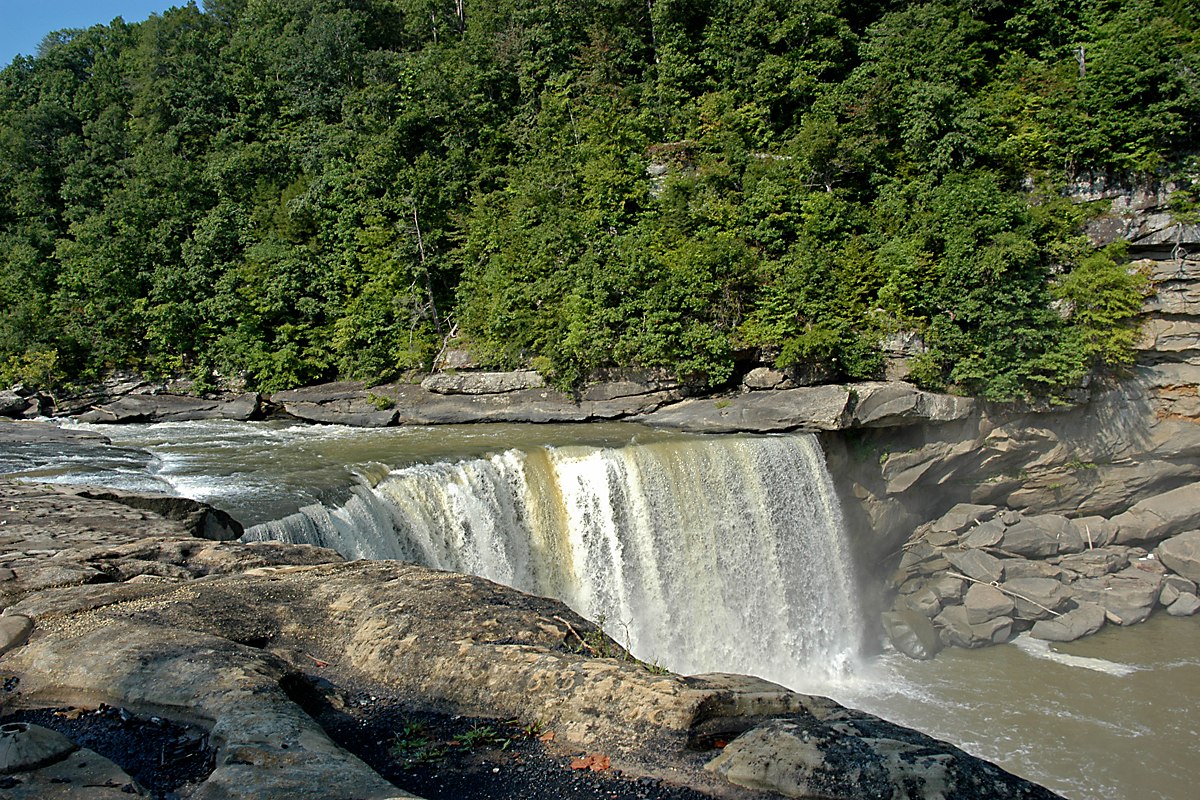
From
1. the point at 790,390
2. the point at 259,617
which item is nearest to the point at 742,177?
the point at 790,390

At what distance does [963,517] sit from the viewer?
633 inches

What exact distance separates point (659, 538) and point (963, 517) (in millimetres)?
8524

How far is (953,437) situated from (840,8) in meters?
15.7

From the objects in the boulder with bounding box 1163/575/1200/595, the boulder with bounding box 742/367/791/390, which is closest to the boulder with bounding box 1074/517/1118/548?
the boulder with bounding box 1163/575/1200/595

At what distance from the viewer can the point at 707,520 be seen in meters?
12.9

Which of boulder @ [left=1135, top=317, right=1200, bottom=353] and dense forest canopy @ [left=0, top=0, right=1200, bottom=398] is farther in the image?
dense forest canopy @ [left=0, top=0, right=1200, bottom=398]

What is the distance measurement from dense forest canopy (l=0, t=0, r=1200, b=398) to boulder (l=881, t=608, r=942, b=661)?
5.44m

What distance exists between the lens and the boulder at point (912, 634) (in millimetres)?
13914

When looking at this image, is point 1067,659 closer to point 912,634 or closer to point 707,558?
point 912,634

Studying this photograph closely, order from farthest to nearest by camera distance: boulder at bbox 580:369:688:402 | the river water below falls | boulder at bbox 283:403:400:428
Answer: boulder at bbox 283:403:400:428
boulder at bbox 580:369:688:402
the river water below falls

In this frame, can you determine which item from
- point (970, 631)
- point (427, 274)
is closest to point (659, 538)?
point (970, 631)

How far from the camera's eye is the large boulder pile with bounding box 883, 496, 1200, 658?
46.7 feet

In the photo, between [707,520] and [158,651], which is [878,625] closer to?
[707,520]

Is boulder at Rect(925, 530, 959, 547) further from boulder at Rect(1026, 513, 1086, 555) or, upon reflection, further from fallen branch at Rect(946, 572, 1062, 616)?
boulder at Rect(1026, 513, 1086, 555)
